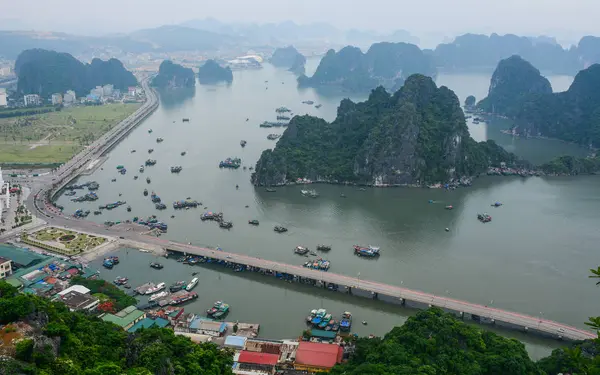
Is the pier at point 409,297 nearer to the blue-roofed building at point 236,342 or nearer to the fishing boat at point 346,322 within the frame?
the fishing boat at point 346,322

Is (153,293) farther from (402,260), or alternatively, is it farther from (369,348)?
(402,260)

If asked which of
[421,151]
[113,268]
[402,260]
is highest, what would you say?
[421,151]

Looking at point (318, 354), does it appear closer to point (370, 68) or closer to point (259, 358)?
point (259, 358)

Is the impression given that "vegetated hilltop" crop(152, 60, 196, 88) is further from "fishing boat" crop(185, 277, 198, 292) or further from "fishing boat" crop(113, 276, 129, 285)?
"fishing boat" crop(185, 277, 198, 292)

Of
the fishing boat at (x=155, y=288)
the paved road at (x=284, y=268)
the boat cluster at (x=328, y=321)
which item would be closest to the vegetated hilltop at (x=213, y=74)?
the paved road at (x=284, y=268)

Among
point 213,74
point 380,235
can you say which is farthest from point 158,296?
point 213,74

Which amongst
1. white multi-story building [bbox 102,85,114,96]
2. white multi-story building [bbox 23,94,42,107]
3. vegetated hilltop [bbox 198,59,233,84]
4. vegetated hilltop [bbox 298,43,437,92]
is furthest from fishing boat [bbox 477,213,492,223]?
vegetated hilltop [bbox 198,59,233,84]

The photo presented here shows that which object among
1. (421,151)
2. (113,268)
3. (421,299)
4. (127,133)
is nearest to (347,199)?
(421,151)
